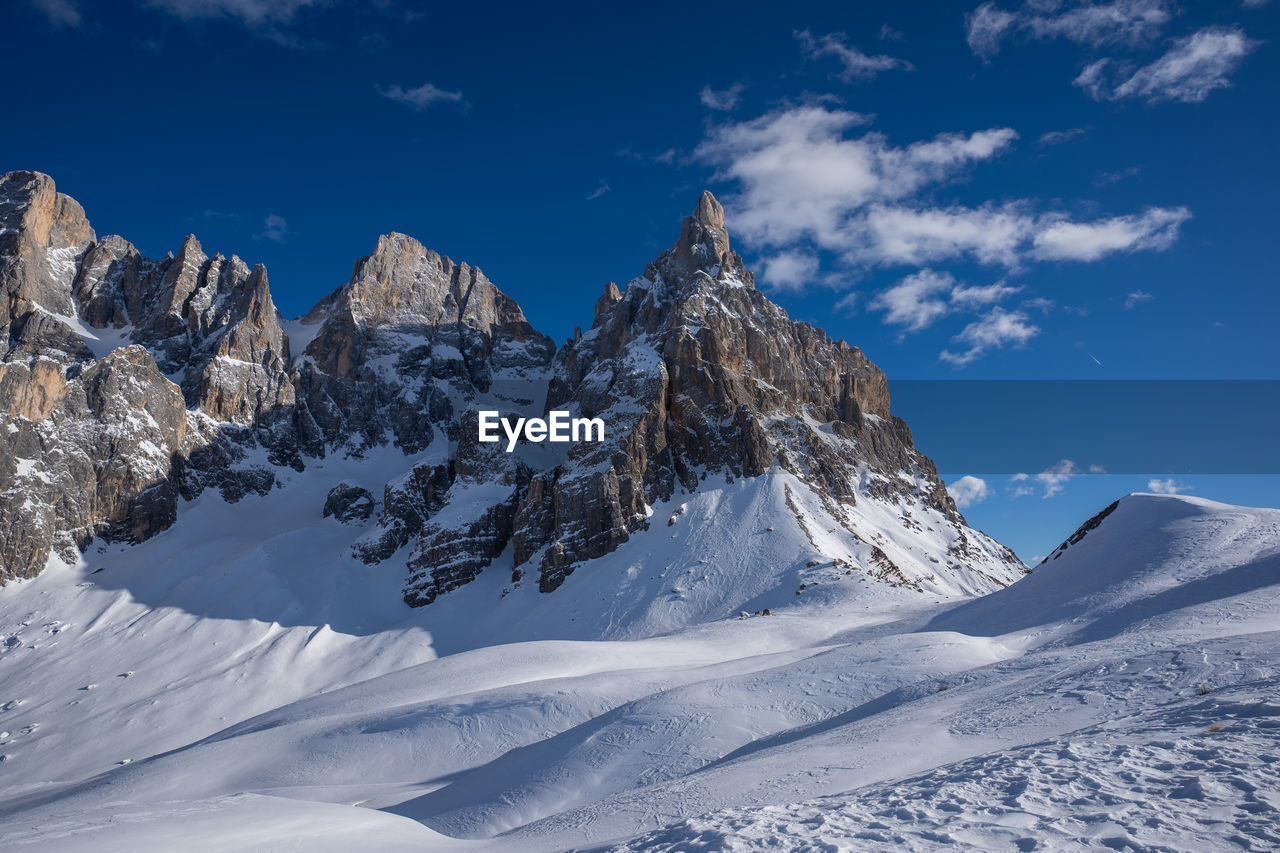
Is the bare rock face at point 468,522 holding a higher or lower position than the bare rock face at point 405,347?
lower

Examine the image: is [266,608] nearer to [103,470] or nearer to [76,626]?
[76,626]

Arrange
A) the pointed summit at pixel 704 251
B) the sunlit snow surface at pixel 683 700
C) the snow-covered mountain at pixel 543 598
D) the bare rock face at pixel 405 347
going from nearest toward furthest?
the sunlit snow surface at pixel 683 700
the snow-covered mountain at pixel 543 598
the pointed summit at pixel 704 251
the bare rock face at pixel 405 347

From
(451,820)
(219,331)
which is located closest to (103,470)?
(219,331)

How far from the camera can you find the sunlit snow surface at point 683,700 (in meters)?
9.45

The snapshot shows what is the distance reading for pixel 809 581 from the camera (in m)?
66.9

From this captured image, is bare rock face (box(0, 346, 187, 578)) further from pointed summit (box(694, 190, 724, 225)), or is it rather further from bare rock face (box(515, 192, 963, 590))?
pointed summit (box(694, 190, 724, 225))

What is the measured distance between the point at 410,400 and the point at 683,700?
112934 millimetres

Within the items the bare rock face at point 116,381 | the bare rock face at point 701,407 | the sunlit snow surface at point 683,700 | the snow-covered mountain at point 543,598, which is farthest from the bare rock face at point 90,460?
the bare rock face at point 701,407

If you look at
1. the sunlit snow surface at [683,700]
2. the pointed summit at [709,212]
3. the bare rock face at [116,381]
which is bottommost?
the sunlit snow surface at [683,700]

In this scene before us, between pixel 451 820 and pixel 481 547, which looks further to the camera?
pixel 481 547

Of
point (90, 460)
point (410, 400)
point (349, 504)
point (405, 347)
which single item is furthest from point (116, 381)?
point (405, 347)

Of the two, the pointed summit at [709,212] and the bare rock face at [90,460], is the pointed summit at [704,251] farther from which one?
the bare rock face at [90,460]

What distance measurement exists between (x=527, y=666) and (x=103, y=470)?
8312 centimetres

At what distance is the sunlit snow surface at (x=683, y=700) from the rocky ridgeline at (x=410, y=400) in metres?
6.31
